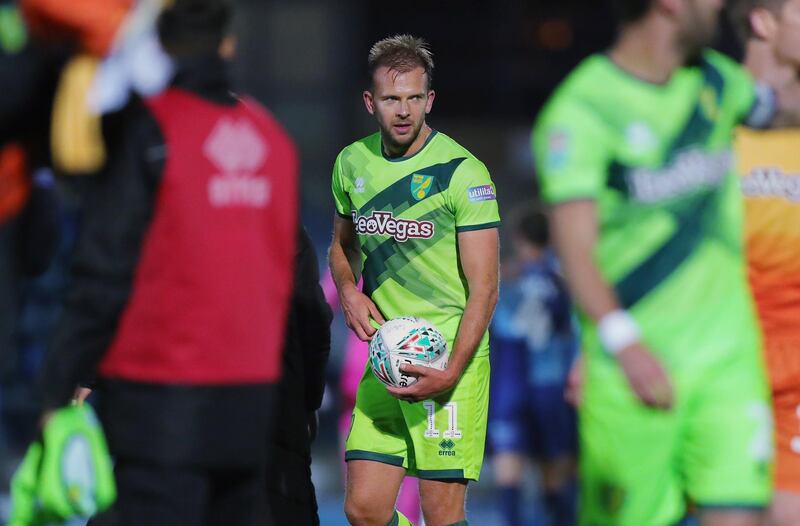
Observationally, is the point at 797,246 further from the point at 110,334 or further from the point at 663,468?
the point at 110,334

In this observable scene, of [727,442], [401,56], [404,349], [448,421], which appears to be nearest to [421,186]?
[401,56]

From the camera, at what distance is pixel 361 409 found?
8.00m

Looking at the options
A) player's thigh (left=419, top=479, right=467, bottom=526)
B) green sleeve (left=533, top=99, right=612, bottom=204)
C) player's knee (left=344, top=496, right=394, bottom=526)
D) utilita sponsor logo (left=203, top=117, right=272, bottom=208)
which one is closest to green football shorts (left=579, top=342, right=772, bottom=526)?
green sleeve (left=533, top=99, right=612, bottom=204)

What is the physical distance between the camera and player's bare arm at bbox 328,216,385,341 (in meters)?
7.92

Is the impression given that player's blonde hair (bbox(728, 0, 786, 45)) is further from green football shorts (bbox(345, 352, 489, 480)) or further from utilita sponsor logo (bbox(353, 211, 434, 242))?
green football shorts (bbox(345, 352, 489, 480))

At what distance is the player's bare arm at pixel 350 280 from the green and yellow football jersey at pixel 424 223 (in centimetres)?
8

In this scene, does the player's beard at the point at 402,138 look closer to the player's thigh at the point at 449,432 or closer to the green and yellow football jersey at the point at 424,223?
the green and yellow football jersey at the point at 424,223

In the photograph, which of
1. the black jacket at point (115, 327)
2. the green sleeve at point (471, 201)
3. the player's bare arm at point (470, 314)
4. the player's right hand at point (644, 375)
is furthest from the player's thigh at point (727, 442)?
the green sleeve at point (471, 201)

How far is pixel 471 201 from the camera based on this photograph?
769 centimetres

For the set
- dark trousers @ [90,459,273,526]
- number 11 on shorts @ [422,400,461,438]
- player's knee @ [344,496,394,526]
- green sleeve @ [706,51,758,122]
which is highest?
green sleeve @ [706,51,758,122]

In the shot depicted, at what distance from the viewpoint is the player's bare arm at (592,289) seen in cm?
540

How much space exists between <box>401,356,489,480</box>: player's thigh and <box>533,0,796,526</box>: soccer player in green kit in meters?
2.04

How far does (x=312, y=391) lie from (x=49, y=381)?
215 centimetres

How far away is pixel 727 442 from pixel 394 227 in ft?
8.67
